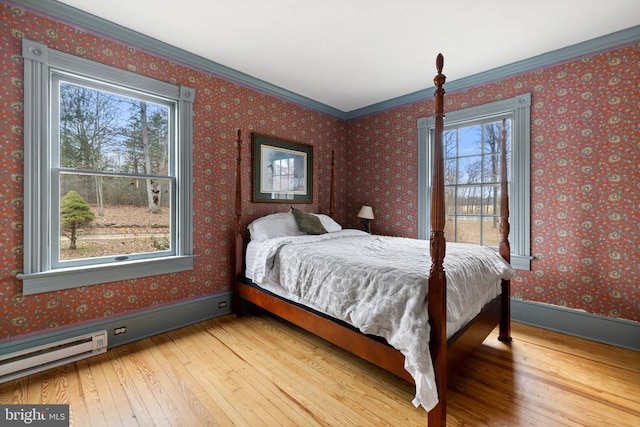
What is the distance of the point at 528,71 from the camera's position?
9.62 feet

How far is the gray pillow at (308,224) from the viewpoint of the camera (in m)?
3.27

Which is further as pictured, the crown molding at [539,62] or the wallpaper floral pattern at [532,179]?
the crown molding at [539,62]

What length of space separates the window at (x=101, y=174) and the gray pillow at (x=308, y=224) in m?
1.15

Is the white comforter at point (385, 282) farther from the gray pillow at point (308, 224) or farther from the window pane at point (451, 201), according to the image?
the window pane at point (451, 201)

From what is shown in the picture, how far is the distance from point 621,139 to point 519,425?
2.51 metres

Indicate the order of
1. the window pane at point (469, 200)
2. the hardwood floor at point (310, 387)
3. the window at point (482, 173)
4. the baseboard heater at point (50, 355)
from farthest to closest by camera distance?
the window pane at point (469, 200) → the window at point (482, 173) → the baseboard heater at point (50, 355) → the hardwood floor at point (310, 387)

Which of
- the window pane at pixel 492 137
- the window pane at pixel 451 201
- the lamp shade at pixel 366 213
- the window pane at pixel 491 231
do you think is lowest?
the window pane at pixel 491 231

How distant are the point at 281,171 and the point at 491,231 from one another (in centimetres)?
261

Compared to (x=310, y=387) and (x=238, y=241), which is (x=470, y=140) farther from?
(x=310, y=387)

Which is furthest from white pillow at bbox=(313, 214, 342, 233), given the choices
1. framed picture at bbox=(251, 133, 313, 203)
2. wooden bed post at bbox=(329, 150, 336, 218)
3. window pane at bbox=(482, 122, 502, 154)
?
window pane at bbox=(482, 122, 502, 154)

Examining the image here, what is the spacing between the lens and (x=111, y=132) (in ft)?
8.33

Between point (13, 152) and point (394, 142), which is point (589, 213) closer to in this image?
point (394, 142)

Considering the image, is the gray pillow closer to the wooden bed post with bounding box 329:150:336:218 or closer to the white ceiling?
the wooden bed post with bounding box 329:150:336:218

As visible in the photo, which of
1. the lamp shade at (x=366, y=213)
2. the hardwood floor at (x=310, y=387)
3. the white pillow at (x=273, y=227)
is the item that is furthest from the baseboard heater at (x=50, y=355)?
the lamp shade at (x=366, y=213)
